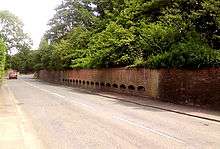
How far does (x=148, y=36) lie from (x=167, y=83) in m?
5.12

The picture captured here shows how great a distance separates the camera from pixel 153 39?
98.7 feet

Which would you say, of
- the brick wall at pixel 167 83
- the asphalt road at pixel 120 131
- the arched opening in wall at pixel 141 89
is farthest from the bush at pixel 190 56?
the asphalt road at pixel 120 131

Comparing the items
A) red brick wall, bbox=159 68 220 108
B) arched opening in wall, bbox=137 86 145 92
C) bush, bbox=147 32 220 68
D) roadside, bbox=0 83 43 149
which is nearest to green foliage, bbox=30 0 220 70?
bush, bbox=147 32 220 68

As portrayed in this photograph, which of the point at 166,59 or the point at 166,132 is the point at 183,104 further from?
the point at 166,132

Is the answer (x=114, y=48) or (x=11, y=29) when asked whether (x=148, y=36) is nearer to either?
(x=114, y=48)

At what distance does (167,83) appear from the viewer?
2691 centimetres

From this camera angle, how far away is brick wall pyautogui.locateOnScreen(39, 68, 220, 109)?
2205 cm

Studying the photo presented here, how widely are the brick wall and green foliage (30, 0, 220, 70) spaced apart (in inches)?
21.6

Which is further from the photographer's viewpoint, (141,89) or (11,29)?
(11,29)

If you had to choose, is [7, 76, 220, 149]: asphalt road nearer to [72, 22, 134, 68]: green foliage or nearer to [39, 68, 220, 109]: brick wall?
[39, 68, 220, 109]: brick wall

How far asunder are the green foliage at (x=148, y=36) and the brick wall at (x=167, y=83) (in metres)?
0.55

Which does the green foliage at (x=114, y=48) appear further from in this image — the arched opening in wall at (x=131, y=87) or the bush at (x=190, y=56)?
the bush at (x=190, y=56)

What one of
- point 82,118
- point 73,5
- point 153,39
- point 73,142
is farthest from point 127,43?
point 73,5

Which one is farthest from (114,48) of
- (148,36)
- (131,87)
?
(148,36)
